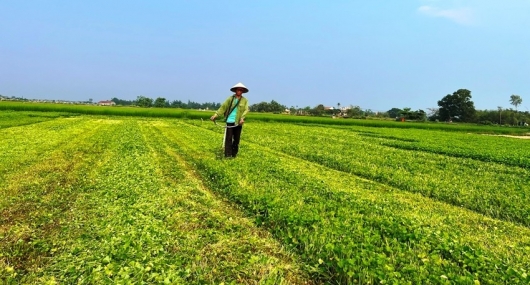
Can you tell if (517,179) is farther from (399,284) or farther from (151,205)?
(151,205)

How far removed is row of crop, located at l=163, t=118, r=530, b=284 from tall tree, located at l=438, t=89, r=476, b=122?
120 meters

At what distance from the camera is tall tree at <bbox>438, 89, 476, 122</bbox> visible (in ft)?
356

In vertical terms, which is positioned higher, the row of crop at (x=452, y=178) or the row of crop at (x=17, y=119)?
the row of crop at (x=17, y=119)

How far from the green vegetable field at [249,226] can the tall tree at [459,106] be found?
116117mm

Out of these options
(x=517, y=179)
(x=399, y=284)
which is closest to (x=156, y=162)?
(x=399, y=284)

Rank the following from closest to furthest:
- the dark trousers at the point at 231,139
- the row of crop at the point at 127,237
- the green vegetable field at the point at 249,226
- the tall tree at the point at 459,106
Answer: the row of crop at the point at 127,237 < the green vegetable field at the point at 249,226 < the dark trousers at the point at 231,139 < the tall tree at the point at 459,106

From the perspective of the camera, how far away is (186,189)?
23.3 feet

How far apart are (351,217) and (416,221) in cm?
110

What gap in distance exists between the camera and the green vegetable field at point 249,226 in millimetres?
3645

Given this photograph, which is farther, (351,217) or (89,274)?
(351,217)

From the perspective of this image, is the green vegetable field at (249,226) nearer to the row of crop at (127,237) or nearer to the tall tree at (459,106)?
the row of crop at (127,237)

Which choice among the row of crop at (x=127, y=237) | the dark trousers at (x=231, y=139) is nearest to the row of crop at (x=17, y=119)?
the dark trousers at (x=231, y=139)

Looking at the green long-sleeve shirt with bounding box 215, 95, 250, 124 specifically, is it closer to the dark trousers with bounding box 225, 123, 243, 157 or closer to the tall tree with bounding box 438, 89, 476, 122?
the dark trousers with bounding box 225, 123, 243, 157

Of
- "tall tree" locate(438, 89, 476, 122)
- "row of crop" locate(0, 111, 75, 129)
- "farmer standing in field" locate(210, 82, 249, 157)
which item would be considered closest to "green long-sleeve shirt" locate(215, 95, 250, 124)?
"farmer standing in field" locate(210, 82, 249, 157)
